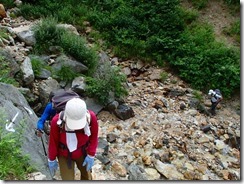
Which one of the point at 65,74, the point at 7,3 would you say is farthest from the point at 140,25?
the point at 7,3

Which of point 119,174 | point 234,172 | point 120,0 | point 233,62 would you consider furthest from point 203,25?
point 119,174

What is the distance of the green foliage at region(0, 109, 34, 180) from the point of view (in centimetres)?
317

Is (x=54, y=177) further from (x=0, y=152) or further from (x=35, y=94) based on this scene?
(x=35, y=94)

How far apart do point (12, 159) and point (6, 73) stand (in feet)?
9.38

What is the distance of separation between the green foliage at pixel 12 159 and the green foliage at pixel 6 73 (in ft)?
7.15

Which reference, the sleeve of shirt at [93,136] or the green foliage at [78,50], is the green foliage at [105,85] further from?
the sleeve of shirt at [93,136]

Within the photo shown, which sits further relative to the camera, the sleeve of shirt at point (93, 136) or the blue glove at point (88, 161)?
the blue glove at point (88, 161)

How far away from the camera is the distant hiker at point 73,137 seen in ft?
9.52

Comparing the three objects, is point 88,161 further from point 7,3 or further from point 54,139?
→ point 7,3

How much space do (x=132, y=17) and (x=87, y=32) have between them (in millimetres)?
1395

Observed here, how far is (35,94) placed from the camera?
6.50 meters

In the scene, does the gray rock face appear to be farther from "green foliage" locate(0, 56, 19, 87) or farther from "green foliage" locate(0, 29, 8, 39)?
"green foliage" locate(0, 29, 8, 39)

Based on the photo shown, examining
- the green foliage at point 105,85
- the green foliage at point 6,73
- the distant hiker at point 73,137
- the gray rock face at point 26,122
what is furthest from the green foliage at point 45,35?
the distant hiker at point 73,137

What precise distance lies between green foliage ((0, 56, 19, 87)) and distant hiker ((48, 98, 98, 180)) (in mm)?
2758
